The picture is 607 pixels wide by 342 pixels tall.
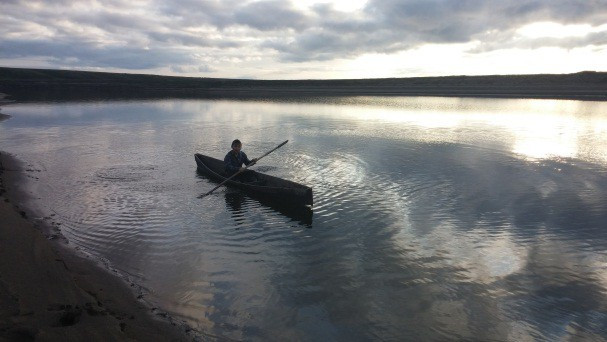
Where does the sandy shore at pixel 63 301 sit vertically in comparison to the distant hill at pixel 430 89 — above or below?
below

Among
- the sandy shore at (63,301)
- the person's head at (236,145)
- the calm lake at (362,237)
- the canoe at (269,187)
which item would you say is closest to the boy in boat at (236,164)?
the person's head at (236,145)

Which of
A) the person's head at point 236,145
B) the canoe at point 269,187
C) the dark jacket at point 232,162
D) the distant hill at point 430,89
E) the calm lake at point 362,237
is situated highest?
the distant hill at point 430,89

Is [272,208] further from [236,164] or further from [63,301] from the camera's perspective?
[63,301]

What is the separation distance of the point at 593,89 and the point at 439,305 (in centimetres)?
6818

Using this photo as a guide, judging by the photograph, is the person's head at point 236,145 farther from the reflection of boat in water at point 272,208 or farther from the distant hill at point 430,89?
the distant hill at point 430,89

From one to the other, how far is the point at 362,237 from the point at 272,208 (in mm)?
3777

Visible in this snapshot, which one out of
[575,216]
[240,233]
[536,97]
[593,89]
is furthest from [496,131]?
[593,89]

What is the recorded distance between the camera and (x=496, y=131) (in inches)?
1131

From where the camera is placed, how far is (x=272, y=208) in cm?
1323

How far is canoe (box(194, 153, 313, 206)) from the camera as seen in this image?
40.7 ft

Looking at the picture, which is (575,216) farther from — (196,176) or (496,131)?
(496,131)

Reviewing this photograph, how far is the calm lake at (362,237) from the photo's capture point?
280 inches

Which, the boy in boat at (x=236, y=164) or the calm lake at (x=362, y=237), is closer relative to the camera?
the calm lake at (x=362, y=237)

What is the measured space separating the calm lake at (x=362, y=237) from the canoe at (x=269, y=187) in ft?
1.43
